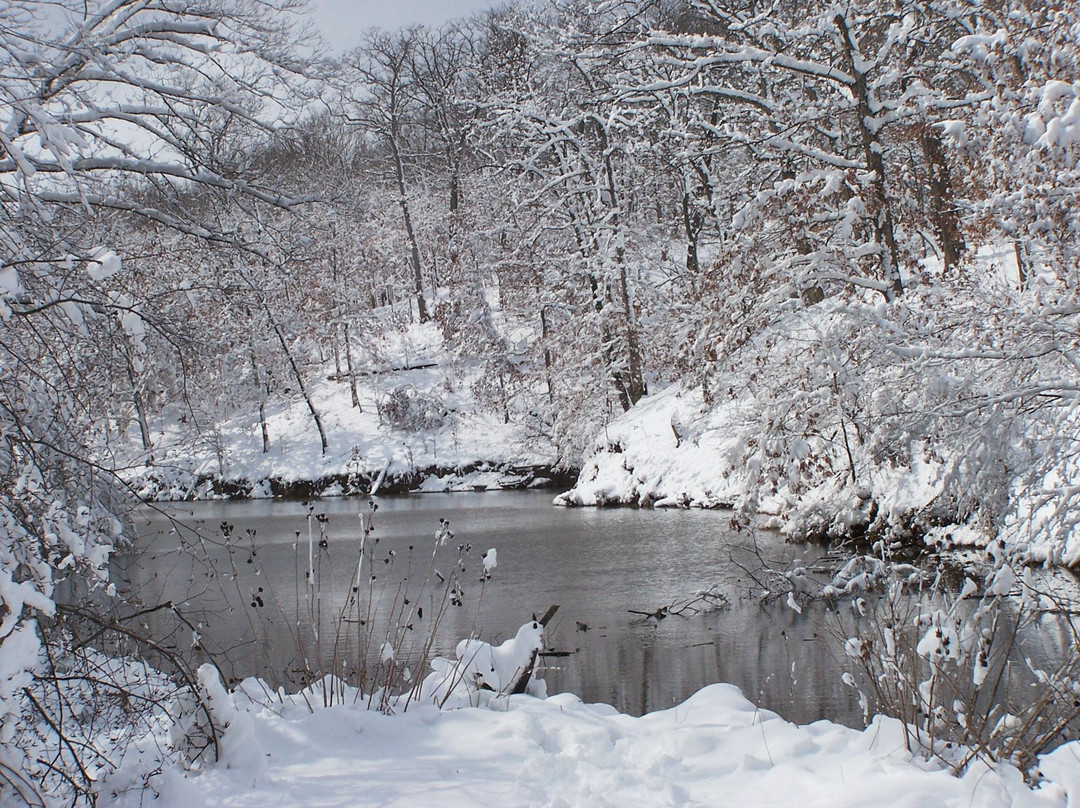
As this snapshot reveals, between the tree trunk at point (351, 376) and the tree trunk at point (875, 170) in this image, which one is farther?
the tree trunk at point (351, 376)

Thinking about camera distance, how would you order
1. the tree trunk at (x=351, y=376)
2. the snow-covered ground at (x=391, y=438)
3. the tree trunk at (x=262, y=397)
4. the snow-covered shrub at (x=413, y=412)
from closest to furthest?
1. the snow-covered ground at (x=391, y=438)
2. the tree trunk at (x=262, y=397)
3. the snow-covered shrub at (x=413, y=412)
4. the tree trunk at (x=351, y=376)

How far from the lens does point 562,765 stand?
4.24 metres

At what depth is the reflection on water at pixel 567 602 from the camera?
7074 millimetres

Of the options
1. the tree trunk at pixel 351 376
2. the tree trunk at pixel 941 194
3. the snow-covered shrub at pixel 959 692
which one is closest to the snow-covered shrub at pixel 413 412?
the tree trunk at pixel 351 376

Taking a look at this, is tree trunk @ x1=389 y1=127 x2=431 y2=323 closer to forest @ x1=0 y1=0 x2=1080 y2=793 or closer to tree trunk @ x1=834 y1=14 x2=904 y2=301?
forest @ x1=0 y1=0 x2=1080 y2=793

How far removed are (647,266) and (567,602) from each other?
47.5 feet

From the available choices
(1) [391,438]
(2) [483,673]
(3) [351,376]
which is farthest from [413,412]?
(2) [483,673]

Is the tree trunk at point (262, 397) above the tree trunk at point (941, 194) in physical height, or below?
below

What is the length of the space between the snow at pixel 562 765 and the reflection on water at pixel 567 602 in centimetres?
62

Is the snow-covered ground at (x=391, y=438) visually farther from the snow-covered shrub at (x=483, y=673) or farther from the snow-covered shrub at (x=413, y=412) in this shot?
the snow-covered shrub at (x=483, y=673)

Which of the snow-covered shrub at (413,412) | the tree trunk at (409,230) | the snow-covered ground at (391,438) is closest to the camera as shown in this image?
the snow-covered ground at (391,438)

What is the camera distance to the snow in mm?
3668

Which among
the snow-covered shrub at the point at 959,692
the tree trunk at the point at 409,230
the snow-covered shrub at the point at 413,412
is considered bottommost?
the snow-covered shrub at the point at 959,692

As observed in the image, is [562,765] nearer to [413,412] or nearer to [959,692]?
[959,692]
